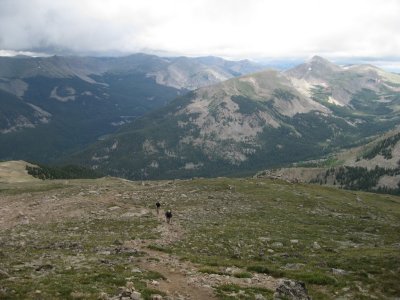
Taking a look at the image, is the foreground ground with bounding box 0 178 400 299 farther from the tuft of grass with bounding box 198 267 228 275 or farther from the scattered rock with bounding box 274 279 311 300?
the scattered rock with bounding box 274 279 311 300

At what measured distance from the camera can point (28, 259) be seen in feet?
108

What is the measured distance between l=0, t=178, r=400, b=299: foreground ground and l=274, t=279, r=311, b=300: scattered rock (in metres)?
1.04

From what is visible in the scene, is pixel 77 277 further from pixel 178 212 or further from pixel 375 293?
pixel 178 212

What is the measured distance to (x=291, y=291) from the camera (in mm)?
25891

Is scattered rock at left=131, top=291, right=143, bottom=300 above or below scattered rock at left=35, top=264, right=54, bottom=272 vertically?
above

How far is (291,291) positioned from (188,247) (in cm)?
1700

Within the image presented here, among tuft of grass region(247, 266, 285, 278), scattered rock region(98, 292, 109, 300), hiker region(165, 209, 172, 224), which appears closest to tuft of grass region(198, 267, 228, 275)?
tuft of grass region(247, 266, 285, 278)

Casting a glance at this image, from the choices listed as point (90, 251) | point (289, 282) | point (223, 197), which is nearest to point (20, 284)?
point (90, 251)

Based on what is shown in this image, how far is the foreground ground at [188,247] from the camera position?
1048 inches

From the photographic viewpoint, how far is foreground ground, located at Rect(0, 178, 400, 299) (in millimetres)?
26609

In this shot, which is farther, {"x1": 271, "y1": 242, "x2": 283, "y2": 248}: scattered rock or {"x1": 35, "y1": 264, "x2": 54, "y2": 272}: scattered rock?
{"x1": 271, "y1": 242, "x2": 283, "y2": 248}: scattered rock

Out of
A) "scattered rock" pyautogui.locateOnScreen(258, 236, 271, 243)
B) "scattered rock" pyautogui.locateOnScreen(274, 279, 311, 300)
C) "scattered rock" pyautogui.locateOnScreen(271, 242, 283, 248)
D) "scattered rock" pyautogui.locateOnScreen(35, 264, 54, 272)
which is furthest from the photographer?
"scattered rock" pyautogui.locateOnScreen(258, 236, 271, 243)

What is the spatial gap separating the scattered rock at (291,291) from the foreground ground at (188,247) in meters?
1.04

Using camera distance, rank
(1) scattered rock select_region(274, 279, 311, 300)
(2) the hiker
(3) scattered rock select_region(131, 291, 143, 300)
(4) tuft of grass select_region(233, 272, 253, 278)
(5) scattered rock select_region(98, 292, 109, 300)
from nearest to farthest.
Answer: (5) scattered rock select_region(98, 292, 109, 300), (3) scattered rock select_region(131, 291, 143, 300), (1) scattered rock select_region(274, 279, 311, 300), (4) tuft of grass select_region(233, 272, 253, 278), (2) the hiker
